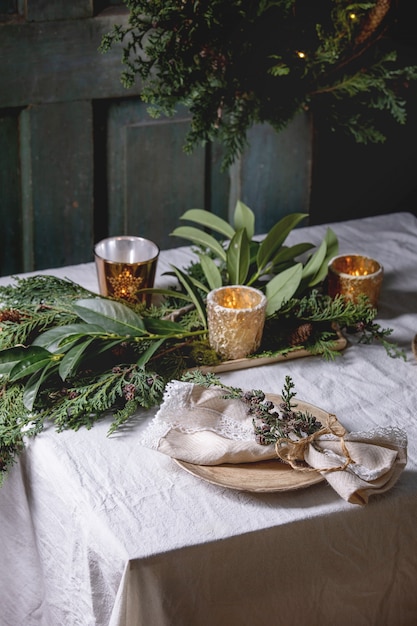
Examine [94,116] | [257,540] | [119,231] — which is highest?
[94,116]

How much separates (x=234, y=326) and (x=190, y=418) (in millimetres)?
217

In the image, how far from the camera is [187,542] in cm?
99

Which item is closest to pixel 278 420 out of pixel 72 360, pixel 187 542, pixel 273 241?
pixel 187 542

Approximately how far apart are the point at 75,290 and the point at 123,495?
494mm

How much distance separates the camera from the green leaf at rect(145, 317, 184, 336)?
4.42 feet

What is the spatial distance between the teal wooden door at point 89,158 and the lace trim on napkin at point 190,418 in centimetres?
119

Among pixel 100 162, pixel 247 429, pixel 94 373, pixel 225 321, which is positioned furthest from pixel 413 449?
pixel 100 162

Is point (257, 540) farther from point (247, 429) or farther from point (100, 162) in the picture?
point (100, 162)

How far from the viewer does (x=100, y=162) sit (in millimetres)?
2305

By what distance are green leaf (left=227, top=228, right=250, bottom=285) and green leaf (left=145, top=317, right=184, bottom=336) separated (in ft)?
0.54

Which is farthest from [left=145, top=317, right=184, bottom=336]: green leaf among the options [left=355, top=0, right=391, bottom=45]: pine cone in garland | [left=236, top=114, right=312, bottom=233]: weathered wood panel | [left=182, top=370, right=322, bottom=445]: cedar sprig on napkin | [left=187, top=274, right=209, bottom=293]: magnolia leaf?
[left=236, top=114, right=312, bottom=233]: weathered wood panel

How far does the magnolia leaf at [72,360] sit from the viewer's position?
121cm

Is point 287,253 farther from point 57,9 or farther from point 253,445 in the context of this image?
point 57,9

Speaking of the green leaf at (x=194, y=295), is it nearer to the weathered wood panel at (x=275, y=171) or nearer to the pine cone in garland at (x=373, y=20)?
the pine cone in garland at (x=373, y=20)
